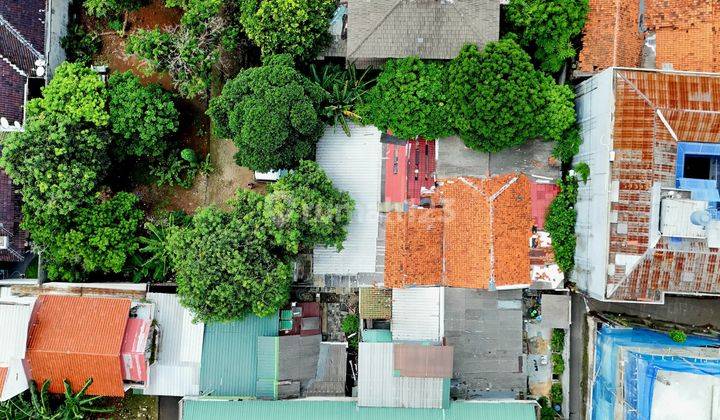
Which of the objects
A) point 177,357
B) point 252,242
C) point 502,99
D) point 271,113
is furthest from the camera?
point 177,357

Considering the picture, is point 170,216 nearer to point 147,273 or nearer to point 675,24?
point 147,273

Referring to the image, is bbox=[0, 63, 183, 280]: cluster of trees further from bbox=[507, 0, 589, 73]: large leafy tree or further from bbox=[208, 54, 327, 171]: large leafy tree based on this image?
bbox=[507, 0, 589, 73]: large leafy tree

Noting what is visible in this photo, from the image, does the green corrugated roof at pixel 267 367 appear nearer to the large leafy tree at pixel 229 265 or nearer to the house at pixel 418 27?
the large leafy tree at pixel 229 265

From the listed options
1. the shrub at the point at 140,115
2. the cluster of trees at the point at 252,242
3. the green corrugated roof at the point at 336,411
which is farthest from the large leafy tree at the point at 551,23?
the shrub at the point at 140,115

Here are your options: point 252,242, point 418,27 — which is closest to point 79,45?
point 252,242

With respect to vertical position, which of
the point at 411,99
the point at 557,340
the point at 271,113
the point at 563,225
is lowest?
the point at 557,340

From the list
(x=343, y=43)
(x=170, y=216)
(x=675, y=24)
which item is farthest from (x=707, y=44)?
(x=170, y=216)

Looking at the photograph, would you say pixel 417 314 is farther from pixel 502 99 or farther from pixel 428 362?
pixel 502 99

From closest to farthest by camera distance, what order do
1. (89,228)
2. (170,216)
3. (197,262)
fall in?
(197,262), (89,228), (170,216)
